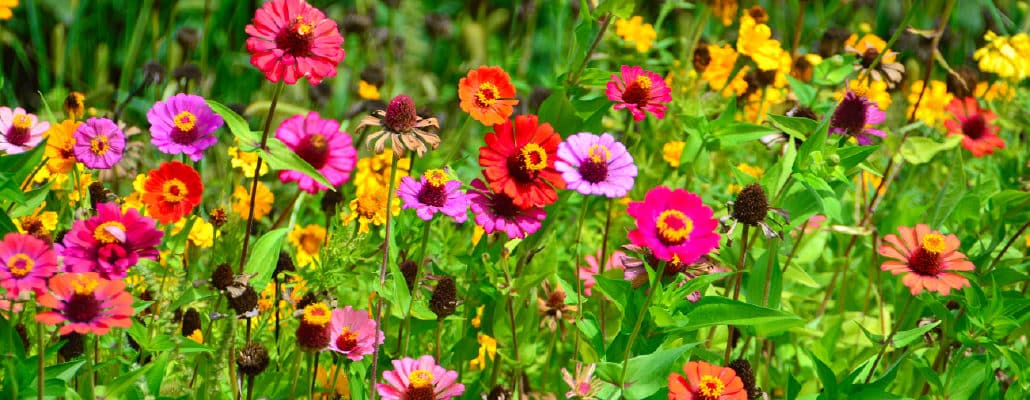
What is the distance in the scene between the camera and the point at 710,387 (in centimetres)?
105

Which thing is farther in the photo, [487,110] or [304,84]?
[304,84]

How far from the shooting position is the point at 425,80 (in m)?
2.79

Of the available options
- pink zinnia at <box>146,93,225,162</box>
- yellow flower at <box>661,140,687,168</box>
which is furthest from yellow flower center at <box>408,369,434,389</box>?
yellow flower at <box>661,140,687,168</box>

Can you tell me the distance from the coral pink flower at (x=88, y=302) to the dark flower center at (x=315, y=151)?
0.26 m

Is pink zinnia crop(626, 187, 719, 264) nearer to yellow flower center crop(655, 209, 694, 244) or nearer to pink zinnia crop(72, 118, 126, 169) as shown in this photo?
yellow flower center crop(655, 209, 694, 244)

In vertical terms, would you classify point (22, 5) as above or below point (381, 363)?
above

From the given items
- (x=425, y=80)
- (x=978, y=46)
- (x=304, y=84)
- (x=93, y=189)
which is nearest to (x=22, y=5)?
(x=304, y=84)

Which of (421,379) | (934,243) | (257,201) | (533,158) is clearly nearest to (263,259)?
(421,379)

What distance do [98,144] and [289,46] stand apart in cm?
27


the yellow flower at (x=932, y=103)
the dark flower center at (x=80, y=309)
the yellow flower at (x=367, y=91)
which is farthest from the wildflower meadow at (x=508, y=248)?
the yellow flower at (x=367, y=91)

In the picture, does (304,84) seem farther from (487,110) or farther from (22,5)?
(487,110)

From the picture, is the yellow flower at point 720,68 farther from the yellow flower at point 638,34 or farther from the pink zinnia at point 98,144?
the pink zinnia at point 98,144

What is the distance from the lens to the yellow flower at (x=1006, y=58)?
202 centimetres

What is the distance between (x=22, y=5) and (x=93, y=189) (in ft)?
6.25
